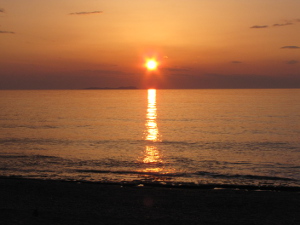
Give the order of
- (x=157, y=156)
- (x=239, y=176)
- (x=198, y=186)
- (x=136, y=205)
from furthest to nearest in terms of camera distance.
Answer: (x=157, y=156), (x=239, y=176), (x=198, y=186), (x=136, y=205)

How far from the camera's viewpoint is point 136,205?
14.7m

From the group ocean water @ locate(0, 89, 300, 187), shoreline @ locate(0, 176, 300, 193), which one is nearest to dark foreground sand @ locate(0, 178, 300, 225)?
shoreline @ locate(0, 176, 300, 193)

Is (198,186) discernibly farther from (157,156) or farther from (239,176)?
(157,156)

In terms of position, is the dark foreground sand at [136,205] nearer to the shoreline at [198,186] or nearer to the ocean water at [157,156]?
the shoreline at [198,186]

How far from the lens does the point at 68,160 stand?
Answer: 26.7m

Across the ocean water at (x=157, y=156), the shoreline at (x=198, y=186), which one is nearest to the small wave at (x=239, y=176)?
the ocean water at (x=157, y=156)

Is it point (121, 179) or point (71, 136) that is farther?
point (71, 136)

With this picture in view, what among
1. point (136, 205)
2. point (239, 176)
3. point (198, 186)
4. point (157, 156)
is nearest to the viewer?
point (136, 205)

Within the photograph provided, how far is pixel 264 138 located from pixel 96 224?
101 feet

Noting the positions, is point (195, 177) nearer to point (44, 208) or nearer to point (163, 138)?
point (44, 208)

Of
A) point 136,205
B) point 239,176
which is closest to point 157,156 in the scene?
point 239,176

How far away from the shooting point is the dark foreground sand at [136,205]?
12578 mm

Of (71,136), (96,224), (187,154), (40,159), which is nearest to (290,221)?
(96,224)

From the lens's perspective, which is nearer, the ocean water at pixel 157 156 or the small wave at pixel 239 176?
the small wave at pixel 239 176
